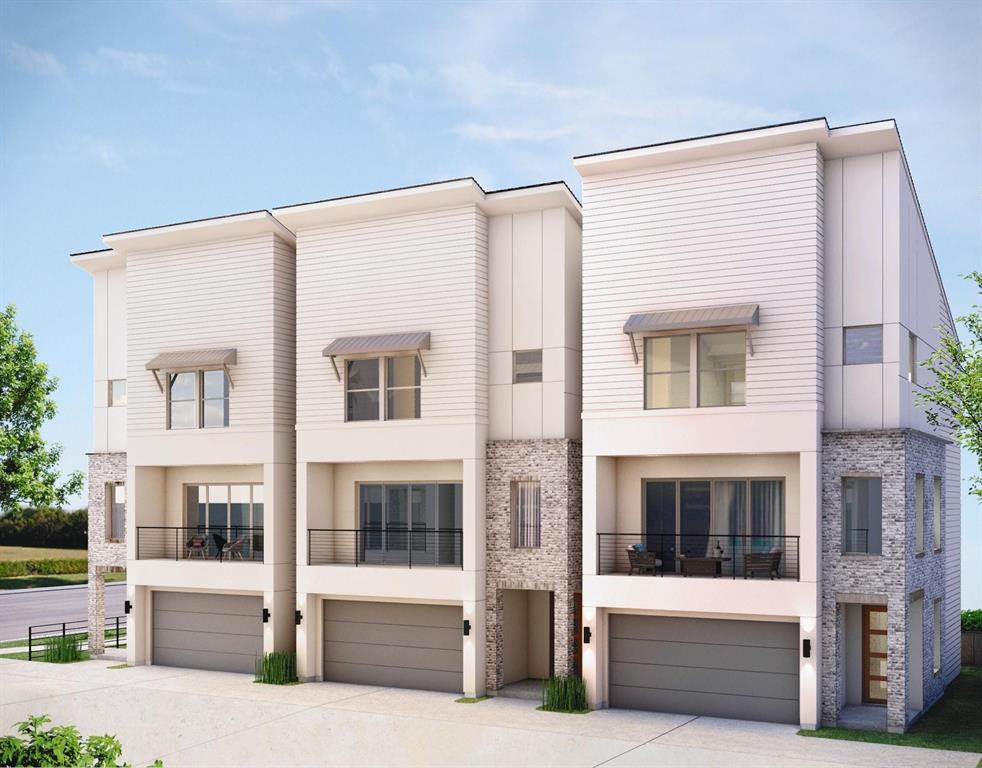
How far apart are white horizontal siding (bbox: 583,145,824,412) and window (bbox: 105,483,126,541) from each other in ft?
45.0

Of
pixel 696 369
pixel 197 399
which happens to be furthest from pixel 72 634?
pixel 696 369

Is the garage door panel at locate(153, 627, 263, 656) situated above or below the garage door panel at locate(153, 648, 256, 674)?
above

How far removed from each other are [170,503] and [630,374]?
12876 mm

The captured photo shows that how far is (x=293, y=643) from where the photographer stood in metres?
23.8

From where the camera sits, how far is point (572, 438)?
21.1 m

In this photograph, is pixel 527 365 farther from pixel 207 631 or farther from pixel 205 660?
pixel 205 660

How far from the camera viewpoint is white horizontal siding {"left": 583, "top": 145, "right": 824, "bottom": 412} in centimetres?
1853

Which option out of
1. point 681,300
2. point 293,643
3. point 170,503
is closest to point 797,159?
point 681,300

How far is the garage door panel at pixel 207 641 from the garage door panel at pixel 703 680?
880 cm

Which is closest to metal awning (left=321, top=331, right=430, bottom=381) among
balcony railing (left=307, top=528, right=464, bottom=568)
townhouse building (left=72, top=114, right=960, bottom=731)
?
townhouse building (left=72, top=114, right=960, bottom=731)

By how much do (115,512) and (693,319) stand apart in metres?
16.5

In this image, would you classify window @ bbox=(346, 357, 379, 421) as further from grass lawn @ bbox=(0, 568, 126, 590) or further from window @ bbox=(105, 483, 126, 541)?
grass lawn @ bbox=(0, 568, 126, 590)

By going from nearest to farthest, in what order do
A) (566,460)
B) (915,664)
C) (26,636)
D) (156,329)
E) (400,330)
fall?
(915,664) → (566,460) → (400,330) → (156,329) → (26,636)

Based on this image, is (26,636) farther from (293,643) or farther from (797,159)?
(797,159)
